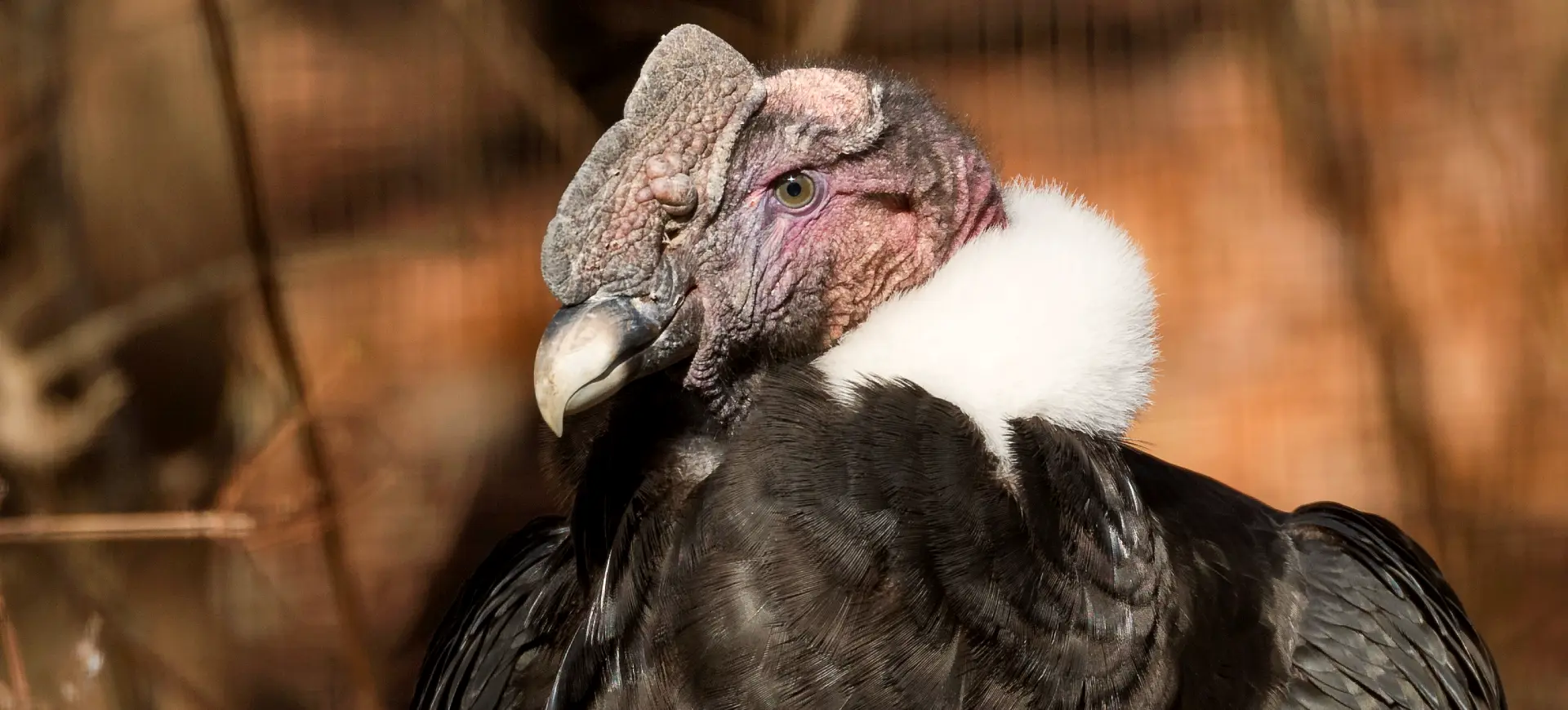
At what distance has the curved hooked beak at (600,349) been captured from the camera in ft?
3.89

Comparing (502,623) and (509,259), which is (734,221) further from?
(509,259)

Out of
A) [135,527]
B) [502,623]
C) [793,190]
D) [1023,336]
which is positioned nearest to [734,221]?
[793,190]

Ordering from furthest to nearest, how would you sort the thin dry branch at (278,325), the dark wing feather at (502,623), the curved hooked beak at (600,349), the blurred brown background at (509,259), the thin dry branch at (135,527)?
1. the blurred brown background at (509,259)
2. the thin dry branch at (135,527)
3. the thin dry branch at (278,325)
4. the dark wing feather at (502,623)
5. the curved hooked beak at (600,349)

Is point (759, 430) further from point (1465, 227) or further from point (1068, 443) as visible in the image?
point (1465, 227)

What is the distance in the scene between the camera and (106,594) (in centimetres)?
284

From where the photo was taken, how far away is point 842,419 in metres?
1.26

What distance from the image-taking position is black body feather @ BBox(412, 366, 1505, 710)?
1238 millimetres

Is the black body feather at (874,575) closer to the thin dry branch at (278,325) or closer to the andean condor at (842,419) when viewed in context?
the andean condor at (842,419)

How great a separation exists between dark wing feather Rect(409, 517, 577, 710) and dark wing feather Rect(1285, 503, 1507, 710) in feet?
3.19

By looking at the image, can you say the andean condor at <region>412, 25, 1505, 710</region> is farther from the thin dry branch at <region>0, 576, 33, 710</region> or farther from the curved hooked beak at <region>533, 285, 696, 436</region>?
the thin dry branch at <region>0, 576, 33, 710</region>

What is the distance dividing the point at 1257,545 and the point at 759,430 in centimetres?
86

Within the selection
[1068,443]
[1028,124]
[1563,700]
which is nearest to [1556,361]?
[1563,700]

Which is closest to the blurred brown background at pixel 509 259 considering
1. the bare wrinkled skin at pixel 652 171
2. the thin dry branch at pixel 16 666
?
the thin dry branch at pixel 16 666

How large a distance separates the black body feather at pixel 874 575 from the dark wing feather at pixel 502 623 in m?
0.03
